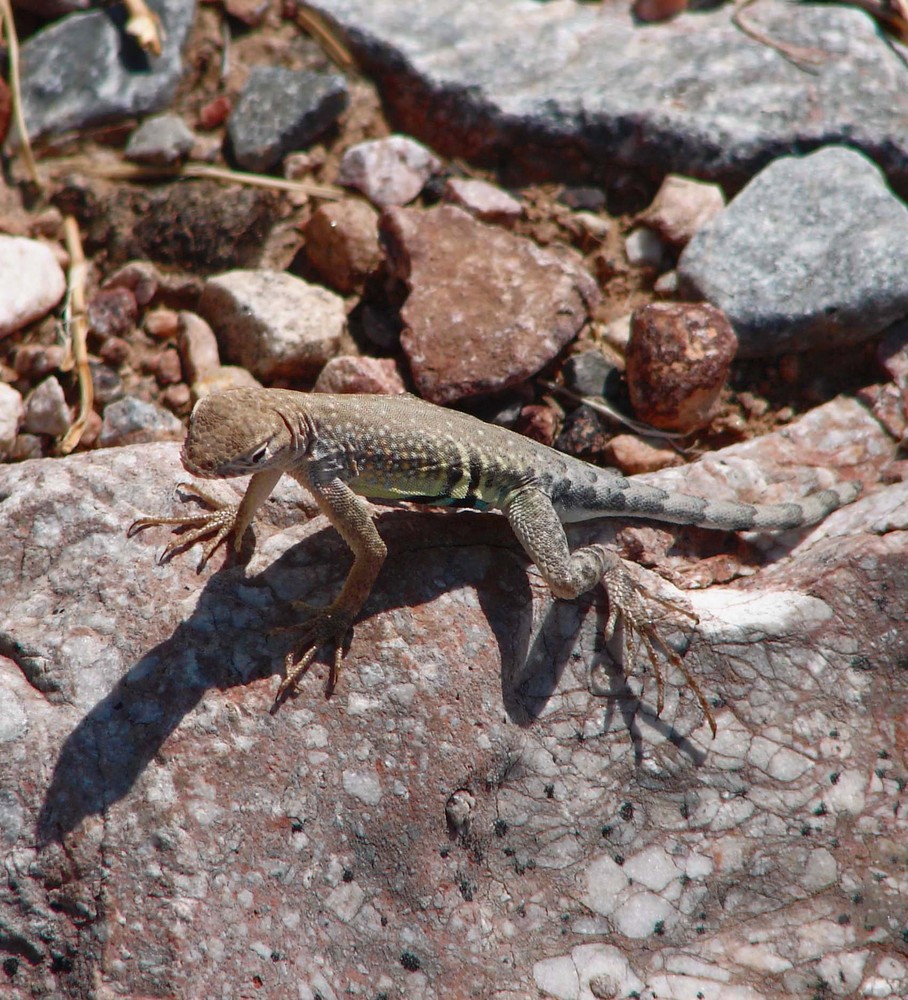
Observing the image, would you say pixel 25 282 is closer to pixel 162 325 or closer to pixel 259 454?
pixel 162 325

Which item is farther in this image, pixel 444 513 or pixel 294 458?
pixel 444 513

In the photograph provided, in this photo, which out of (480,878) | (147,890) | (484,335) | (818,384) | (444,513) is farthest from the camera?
(818,384)

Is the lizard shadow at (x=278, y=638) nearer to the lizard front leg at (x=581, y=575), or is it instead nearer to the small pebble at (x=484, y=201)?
the lizard front leg at (x=581, y=575)

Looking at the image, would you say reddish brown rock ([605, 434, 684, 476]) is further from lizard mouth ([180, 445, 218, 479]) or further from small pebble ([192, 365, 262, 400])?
lizard mouth ([180, 445, 218, 479])

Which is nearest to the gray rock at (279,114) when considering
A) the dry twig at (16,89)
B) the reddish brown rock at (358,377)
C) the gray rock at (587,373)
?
the dry twig at (16,89)

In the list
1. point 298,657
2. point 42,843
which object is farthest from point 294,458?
point 42,843

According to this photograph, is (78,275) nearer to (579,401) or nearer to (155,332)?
(155,332)

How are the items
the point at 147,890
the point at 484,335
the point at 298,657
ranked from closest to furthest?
the point at 147,890 → the point at 298,657 → the point at 484,335
